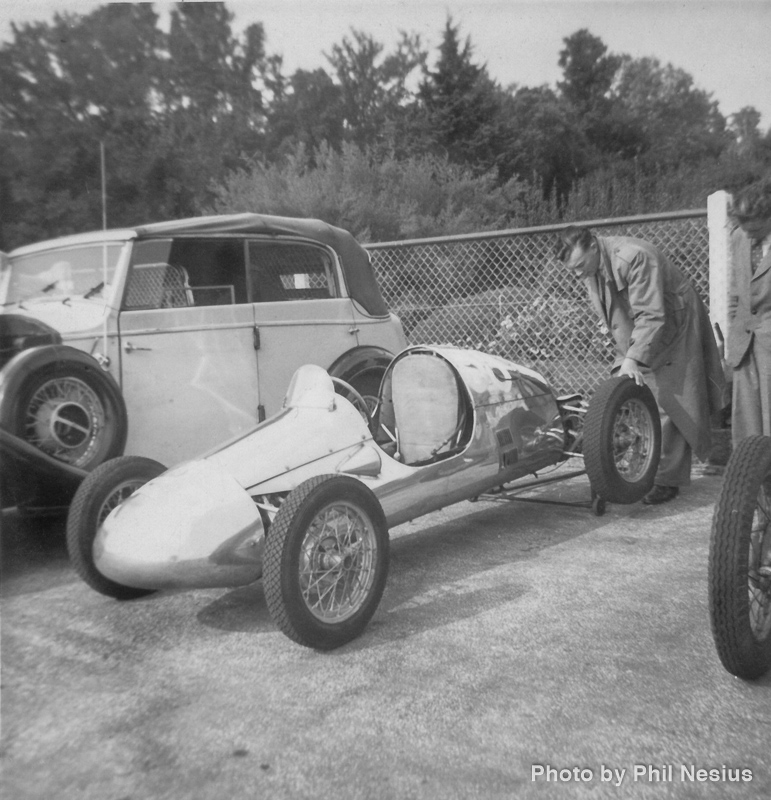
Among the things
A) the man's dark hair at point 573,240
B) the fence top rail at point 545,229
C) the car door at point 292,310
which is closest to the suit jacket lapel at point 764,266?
the man's dark hair at point 573,240

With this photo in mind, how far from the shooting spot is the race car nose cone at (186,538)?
304 cm

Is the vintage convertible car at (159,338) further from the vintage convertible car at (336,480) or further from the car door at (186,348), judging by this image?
the vintage convertible car at (336,480)

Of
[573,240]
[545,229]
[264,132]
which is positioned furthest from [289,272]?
[545,229]

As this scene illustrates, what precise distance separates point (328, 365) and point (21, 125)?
9.52ft

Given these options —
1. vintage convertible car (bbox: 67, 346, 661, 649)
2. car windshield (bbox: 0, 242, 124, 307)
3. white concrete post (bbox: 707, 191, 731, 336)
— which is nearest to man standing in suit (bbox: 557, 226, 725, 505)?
vintage convertible car (bbox: 67, 346, 661, 649)

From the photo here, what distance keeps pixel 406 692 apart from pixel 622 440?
2503 millimetres

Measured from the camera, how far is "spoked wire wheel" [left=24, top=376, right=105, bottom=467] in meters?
3.90

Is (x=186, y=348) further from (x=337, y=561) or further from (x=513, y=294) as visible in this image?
(x=513, y=294)

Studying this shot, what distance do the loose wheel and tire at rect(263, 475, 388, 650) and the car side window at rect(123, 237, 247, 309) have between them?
2265 mm

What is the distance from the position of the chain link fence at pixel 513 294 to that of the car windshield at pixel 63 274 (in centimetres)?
312

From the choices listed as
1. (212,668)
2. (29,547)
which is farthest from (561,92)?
(212,668)

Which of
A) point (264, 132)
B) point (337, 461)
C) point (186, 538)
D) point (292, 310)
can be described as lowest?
point (186, 538)

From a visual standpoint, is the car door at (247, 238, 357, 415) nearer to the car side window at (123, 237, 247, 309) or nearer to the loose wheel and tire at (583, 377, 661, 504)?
the car side window at (123, 237, 247, 309)

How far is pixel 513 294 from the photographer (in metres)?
7.31
